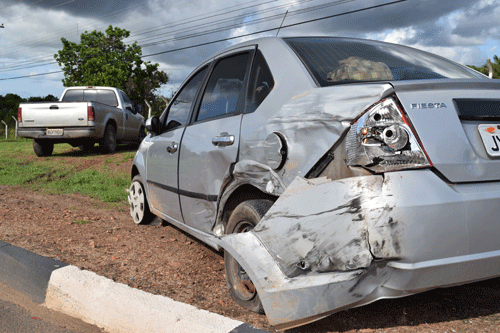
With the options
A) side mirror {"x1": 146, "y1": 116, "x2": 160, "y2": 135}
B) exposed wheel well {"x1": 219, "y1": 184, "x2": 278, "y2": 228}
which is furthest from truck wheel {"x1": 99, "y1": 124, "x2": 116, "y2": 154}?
exposed wheel well {"x1": 219, "y1": 184, "x2": 278, "y2": 228}

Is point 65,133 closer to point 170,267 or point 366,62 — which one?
point 170,267

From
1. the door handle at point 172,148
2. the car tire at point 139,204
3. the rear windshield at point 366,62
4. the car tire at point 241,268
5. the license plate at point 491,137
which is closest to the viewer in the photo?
the license plate at point 491,137

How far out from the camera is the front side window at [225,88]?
320cm

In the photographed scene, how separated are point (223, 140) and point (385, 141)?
1.32 metres

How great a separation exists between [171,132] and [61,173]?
7147 mm

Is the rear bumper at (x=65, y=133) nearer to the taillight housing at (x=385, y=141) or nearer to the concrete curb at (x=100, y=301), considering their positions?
the concrete curb at (x=100, y=301)

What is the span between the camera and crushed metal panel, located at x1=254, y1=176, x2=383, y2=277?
1979mm

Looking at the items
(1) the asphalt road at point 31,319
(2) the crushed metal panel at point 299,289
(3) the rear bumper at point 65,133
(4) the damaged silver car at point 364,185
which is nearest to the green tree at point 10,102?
(3) the rear bumper at point 65,133

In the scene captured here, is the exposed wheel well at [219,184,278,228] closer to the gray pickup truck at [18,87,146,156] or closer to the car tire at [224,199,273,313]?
the car tire at [224,199,273,313]

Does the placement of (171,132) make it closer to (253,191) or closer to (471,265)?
(253,191)

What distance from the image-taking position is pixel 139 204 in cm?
527

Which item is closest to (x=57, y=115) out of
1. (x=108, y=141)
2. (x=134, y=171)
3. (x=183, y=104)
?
(x=108, y=141)

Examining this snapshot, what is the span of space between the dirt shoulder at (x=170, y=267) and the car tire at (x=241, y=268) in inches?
3.6

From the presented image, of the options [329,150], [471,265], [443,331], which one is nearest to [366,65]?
[329,150]
